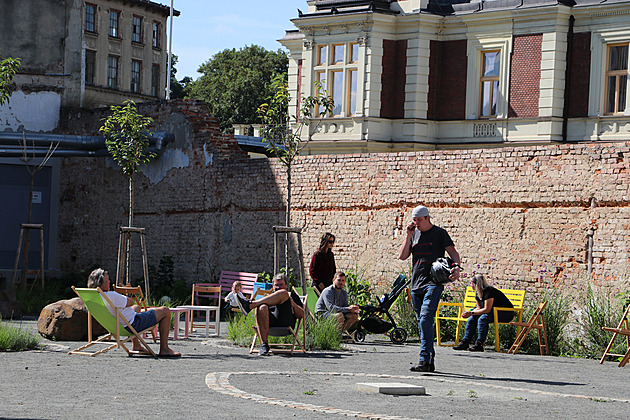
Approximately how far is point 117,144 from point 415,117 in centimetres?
1436

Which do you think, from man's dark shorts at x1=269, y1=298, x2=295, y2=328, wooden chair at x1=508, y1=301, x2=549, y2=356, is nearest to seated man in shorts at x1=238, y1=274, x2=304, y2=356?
man's dark shorts at x1=269, y1=298, x2=295, y2=328

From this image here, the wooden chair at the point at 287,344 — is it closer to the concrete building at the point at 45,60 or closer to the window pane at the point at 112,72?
the concrete building at the point at 45,60

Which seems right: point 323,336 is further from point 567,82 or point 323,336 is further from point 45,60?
point 567,82

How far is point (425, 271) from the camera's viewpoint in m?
11.3

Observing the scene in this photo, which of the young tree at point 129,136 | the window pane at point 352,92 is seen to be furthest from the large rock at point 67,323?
the window pane at point 352,92

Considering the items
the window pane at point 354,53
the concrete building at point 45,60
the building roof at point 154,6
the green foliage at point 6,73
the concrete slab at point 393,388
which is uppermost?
the building roof at point 154,6

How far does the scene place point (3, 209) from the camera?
24.8m

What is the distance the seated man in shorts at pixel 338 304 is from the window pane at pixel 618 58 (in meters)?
18.2

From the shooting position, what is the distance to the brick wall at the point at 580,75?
30.2 m

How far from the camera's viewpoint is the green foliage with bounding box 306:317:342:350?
44.4ft

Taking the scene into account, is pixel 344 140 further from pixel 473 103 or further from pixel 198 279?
pixel 198 279

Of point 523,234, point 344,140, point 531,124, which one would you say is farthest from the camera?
point 344,140


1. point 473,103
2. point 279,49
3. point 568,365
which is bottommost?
point 568,365

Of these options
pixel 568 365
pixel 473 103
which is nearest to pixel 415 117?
pixel 473 103
